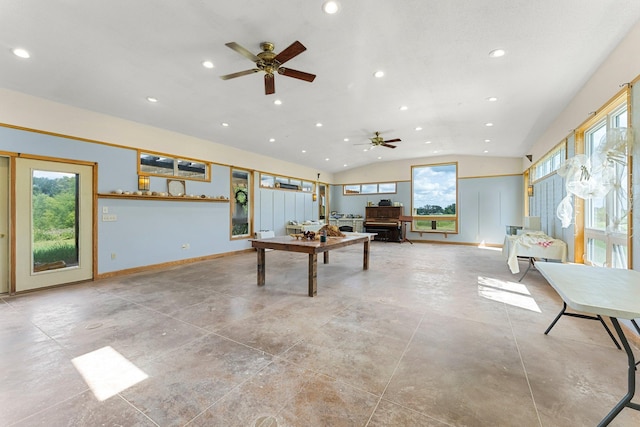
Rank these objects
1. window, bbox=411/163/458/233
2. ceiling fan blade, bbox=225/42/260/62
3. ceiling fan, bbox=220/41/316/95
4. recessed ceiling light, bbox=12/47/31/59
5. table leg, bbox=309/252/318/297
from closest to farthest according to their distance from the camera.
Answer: ceiling fan blade, bbox=225/42/260/62, ceiling fan, bbox=220/41/316/95, recessed ceiling light, bbox=12/47/31/59, table leg, bbox=309/252/318/297, window, bbox=411/163/458/233

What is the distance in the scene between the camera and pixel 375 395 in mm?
1701

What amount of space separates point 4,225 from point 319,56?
5183mm

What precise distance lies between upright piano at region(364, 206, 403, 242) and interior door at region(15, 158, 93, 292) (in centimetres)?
844

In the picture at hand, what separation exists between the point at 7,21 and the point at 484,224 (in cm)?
1110

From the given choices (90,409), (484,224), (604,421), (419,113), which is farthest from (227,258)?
(484,224)

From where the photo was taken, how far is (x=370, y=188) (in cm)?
1109

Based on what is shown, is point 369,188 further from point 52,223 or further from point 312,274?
point 52,223

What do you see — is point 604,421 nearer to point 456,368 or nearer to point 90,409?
point 456,368

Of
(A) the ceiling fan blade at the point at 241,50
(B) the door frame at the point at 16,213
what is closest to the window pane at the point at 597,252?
(A) the ceiling fan blade at the point at 241,50

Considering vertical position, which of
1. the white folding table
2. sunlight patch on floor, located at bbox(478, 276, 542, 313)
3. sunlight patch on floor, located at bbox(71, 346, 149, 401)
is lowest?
sunlight patch on floor, located at bbox(71, 346, 149, 401)

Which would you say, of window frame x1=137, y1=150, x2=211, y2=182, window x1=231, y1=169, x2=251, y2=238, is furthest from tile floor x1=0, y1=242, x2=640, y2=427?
window x1=231, y1=169, x2=251, y2=238

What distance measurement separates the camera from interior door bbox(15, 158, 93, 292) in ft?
12.9

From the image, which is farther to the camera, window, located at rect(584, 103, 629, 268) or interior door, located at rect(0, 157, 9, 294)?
interior door, located at rect(0, 157, 9, 294)

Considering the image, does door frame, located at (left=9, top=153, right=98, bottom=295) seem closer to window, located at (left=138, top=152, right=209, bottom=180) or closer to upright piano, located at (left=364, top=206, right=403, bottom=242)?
window, located at (left=138, top=152, right=209, bottom=180)
